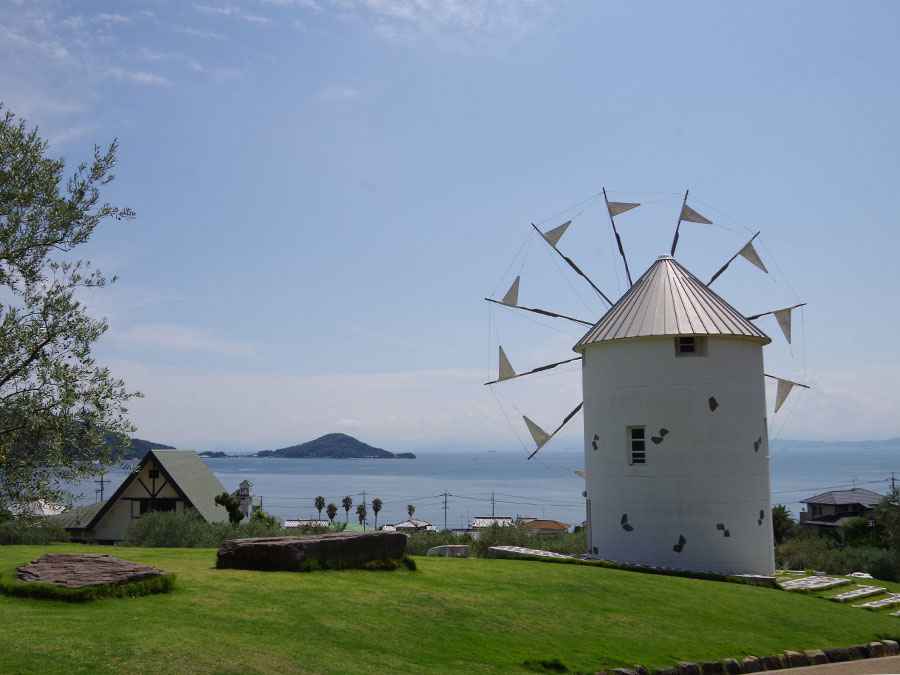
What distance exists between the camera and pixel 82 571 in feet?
41.5

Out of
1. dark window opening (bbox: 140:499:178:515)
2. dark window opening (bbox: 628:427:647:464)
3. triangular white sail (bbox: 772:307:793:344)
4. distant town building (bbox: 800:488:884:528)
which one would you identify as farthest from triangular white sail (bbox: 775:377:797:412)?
distant town building (bbox: 800:488:884:528)

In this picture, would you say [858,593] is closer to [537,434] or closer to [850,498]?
[537,434]

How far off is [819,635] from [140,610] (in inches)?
507

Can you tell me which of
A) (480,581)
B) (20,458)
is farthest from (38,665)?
(480,581)

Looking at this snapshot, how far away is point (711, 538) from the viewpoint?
23.6 metres

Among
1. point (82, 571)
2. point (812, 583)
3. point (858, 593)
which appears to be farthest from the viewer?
point (812, 583)

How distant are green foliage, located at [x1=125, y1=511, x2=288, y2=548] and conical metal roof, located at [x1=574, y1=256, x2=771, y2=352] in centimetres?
1258

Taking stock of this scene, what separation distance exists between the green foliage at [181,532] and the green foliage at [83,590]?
14278 mm

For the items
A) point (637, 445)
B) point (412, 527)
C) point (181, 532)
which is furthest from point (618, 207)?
point (412, 527)

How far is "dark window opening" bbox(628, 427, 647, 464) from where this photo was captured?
79.6 ft

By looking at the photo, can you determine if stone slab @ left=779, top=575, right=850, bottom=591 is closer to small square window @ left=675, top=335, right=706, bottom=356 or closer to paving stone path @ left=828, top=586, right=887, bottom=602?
paving stone path @ left=828, top=586, right=887, bottom=602

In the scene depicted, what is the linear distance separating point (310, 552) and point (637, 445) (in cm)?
1213

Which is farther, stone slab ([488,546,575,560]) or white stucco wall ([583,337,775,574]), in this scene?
white stucco wall ([583,337,775,574])

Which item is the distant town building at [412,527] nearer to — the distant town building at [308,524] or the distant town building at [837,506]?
the distant town building at [308,524]
